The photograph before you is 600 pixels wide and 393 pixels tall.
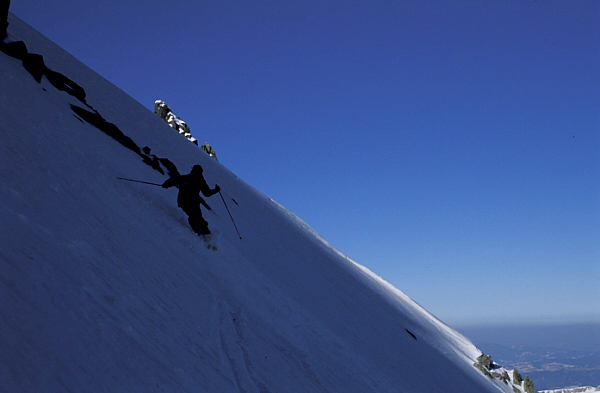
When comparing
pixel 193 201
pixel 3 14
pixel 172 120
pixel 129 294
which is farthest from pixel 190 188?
pixel 172 120

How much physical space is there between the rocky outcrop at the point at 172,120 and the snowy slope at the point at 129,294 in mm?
33257

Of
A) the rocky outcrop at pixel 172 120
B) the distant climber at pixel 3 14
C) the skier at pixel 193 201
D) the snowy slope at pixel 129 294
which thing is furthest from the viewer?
the rocky outcrop at pixel 172 120

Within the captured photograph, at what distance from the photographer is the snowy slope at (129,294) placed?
3.38 metres

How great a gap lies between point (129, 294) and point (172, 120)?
46.1 metres

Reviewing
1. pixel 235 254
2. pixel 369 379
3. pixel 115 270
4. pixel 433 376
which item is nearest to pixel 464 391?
pixel 433 376

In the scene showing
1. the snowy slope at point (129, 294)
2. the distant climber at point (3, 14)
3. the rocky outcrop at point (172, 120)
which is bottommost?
the snowy slope at point (129, 294)

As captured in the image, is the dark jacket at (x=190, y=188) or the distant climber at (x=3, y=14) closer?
the dark jacket at (x=190, y=188)

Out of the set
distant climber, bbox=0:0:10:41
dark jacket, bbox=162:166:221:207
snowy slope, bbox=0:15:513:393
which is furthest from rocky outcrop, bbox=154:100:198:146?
dark jacket, bbox=162:166:221:207

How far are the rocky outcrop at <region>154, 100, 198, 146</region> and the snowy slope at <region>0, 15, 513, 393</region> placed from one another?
109 ft

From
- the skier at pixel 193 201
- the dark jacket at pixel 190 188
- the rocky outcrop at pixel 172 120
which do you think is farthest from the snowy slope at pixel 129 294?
the rocky outcrop at pixel 172 120

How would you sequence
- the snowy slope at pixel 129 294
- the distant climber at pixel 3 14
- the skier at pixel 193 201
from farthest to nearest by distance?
1. the distant climber at pixel 3 14
2. the skier at pixel 193 201
3. the snowy slope at pixel 129 294

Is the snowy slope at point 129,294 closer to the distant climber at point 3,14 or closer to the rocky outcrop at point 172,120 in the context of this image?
the distant climber at point 3,14

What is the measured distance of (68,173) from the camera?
25.3 ft

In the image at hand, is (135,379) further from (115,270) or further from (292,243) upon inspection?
(292,243)
